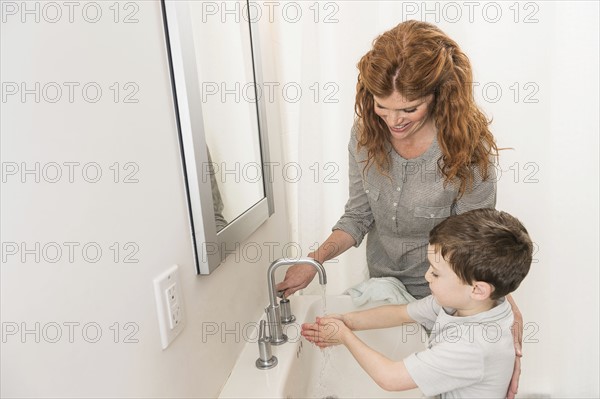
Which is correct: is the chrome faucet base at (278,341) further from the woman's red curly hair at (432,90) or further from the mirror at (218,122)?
the woman's red curly hair at (432,90)

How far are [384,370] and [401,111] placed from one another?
524 millimetres

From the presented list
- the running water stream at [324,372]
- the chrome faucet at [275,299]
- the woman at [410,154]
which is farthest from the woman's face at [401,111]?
the running water stream at [324,372]

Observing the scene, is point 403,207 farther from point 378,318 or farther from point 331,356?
point 331,356

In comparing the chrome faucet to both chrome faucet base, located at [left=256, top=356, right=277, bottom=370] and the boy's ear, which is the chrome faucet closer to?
chrome faucet base, located at [left=256, top=356, right=277, bottom=370]

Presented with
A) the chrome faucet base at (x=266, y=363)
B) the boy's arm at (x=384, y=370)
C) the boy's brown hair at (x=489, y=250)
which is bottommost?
the chrome faucet base at (x=266, y=363)

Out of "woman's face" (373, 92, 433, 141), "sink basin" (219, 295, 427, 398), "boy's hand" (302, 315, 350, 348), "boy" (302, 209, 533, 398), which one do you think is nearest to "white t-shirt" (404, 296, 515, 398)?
"boy" (302, 209, 533, 398)

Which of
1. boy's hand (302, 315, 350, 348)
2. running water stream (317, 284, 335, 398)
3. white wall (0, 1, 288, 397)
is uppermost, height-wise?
white wall (0, 1, 288, 397)

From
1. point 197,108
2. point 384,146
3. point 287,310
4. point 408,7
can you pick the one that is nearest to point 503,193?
point 384,146

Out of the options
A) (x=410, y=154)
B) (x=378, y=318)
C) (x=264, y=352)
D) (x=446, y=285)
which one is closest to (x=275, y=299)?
(x=264, y=352)

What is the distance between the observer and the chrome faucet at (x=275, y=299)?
0.93 meters

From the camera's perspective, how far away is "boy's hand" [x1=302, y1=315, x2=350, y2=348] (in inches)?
39.2

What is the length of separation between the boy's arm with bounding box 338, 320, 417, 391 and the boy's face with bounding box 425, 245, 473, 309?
150mm

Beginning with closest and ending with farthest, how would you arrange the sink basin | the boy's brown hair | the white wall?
1. the white wall
2. the boy's brown hair
3. the sink basin

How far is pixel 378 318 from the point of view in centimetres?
110
